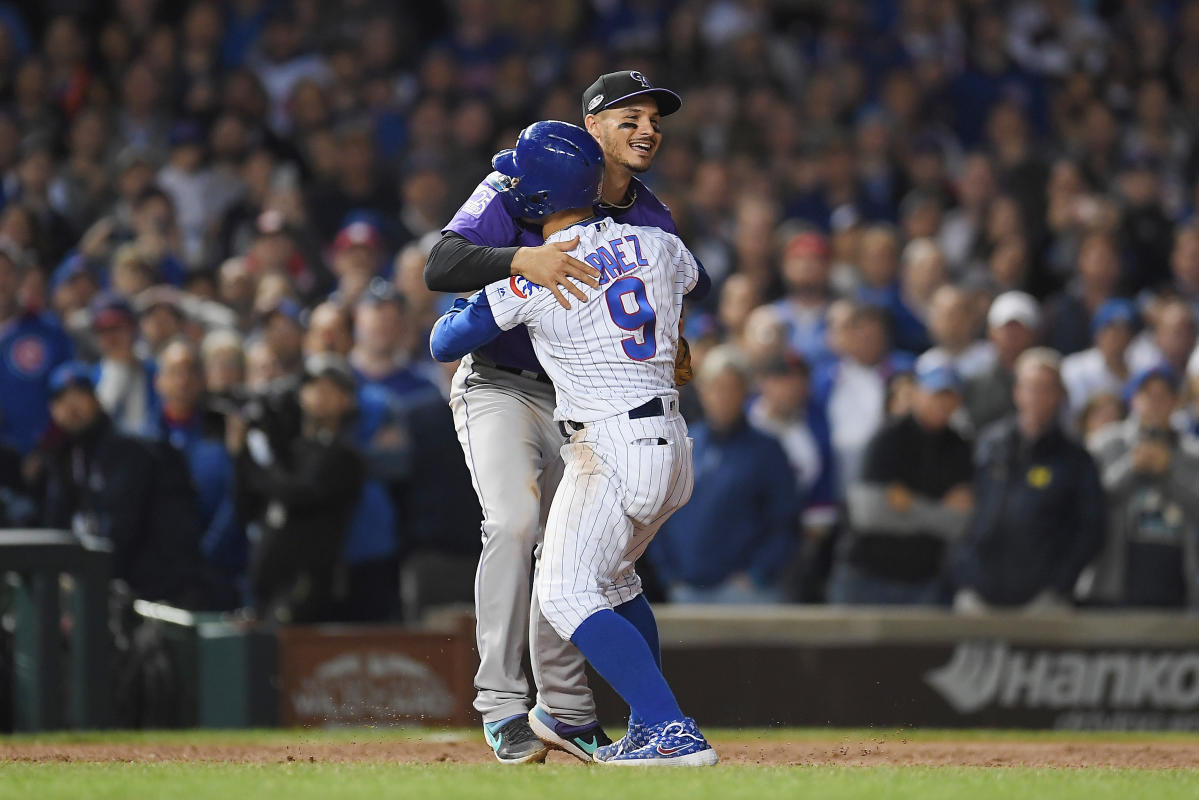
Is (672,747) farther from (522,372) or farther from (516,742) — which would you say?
(522,372)

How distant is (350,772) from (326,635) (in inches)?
130

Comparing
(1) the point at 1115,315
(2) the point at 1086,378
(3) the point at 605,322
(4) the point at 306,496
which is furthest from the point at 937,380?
(3) the point at 605,322

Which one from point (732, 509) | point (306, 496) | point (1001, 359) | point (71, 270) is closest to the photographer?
point (306, 496)

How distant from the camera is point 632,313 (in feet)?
18.9

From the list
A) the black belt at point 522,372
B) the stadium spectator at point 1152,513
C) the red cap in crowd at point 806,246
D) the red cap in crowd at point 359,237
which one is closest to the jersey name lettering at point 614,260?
the black belt at point 522,372

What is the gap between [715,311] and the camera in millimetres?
11891

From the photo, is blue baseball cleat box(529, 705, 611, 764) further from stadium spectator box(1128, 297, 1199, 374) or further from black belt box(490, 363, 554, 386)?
stadium spectator box(1128, 297, 1199, 374)

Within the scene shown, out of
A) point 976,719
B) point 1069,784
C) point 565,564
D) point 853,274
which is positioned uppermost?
point 853,274

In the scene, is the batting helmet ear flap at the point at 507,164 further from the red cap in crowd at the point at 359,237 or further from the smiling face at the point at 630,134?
the red cap in crowd at the point at 359,237

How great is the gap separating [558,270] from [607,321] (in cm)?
21

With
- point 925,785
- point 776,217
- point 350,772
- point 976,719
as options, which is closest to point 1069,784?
point 925,785

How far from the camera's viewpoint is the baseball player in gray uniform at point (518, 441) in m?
6.00

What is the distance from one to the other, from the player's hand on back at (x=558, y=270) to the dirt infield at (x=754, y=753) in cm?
152

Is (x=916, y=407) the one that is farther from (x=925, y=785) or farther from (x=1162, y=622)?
(x=925, y=785)
